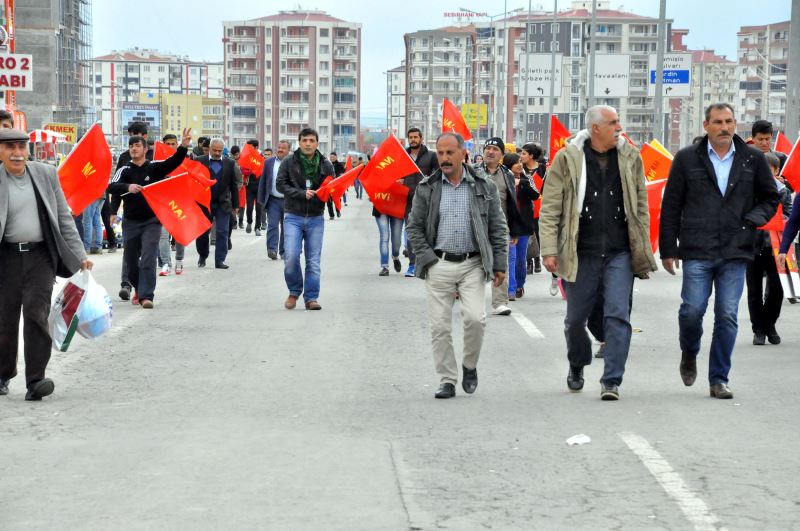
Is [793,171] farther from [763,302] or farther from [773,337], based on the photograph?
[773,337]

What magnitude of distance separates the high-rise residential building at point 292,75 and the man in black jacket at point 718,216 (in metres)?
180

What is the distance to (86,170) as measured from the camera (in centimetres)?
1441

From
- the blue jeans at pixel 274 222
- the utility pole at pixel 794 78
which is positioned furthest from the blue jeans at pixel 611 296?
the utility pole at pixel 794 78

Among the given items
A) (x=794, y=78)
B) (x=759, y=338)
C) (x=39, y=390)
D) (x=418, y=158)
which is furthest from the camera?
(x=794, y=78)

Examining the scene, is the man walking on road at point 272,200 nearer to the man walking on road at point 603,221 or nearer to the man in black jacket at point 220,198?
the man in black jacket at point 220,198

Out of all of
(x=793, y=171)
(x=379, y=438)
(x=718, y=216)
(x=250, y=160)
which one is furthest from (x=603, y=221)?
(x=250, y=160)

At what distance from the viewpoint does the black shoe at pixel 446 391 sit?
29.6 ft

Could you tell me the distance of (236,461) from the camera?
7.01m

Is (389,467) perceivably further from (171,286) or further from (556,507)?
(171,286)

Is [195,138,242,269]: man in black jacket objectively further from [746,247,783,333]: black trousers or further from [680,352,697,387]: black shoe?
[680,352,697,387]: black shoe

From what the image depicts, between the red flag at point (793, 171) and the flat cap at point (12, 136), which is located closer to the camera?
the flat cap at point (12, 136)

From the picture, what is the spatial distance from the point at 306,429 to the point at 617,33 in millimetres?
168665

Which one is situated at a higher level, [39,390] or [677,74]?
[677,74]

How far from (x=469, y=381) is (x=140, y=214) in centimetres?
663
